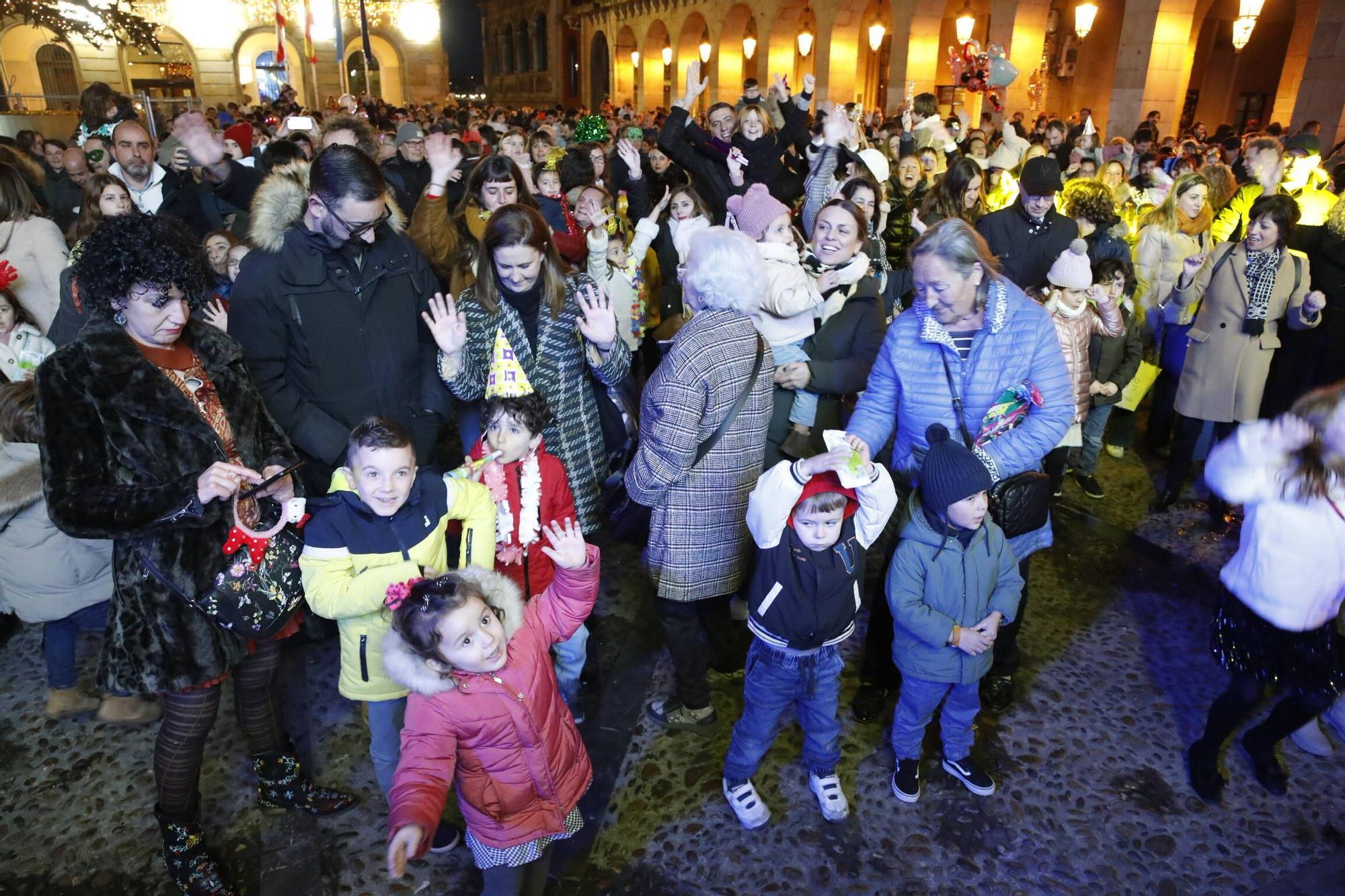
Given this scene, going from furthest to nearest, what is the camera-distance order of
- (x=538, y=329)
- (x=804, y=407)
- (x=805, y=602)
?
(x=804, y=407)
(x=538, y=329)
(x=805, y=602)

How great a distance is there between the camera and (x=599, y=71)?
38.1m

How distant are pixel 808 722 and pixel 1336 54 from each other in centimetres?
1394

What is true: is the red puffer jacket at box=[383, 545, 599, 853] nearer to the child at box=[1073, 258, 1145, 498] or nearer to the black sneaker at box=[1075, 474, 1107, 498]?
the child at box=[1073, 258, 1145, 498]

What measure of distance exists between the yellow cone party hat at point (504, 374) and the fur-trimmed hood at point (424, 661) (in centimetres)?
99

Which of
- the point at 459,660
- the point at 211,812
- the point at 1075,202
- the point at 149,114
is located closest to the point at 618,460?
the point at 459,660

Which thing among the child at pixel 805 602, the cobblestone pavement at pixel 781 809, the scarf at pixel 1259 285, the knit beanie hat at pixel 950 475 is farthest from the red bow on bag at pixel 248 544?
the scarf at pixel 1259 285

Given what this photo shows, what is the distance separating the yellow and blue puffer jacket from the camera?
249cm

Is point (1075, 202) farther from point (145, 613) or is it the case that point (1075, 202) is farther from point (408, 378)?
point (145, 613)

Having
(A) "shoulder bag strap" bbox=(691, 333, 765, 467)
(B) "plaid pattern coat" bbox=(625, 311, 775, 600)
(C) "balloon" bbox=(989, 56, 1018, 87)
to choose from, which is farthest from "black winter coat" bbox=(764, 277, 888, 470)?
(C) "balloon" bbox=(989, 56, 1018, 87)

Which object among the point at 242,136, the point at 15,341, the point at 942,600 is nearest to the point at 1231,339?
the point at 942,600

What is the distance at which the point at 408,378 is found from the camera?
3.38m

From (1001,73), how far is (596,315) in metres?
12.0

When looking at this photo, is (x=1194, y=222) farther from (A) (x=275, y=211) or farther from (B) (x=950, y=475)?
(A) (x=275, y=211)

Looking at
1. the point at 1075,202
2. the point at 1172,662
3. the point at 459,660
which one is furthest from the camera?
the point at 1075,202
